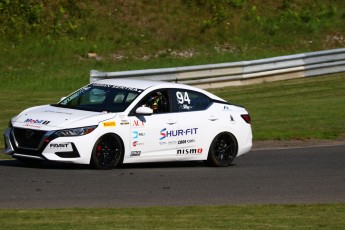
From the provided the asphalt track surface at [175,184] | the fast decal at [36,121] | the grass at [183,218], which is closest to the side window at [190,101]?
the asphalt track surface at [175,184]

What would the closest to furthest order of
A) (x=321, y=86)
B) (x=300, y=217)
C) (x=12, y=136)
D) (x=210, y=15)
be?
(x=300, y=217), (x=12, y=136), (x=321, y=86), (x=210, y=15)

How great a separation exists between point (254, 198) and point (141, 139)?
9.14 feet

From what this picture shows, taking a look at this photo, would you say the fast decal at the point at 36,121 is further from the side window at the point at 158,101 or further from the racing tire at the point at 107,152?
the side window at the point at 158,101

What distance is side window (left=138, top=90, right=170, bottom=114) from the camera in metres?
15.8

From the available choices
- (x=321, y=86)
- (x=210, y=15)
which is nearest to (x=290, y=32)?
(x=210, y=15)

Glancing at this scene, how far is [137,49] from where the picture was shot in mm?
28625

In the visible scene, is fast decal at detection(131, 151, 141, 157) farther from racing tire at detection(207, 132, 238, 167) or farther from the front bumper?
racing tire at detection(207, 132, 238, 167)

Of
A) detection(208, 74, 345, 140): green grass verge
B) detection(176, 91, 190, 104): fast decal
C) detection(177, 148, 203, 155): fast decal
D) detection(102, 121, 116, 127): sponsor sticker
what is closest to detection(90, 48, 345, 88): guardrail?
detection(208, 74, 345, 140): green grass verge

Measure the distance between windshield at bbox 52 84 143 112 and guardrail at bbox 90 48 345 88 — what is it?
7.53 meters

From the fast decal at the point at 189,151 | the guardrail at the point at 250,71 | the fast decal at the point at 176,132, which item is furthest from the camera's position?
the guardrail at the point at 250,71

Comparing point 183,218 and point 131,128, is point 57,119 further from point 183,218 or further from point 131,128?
point 183,218

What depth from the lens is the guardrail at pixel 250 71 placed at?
971 inches

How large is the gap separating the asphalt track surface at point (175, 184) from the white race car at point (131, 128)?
24cm

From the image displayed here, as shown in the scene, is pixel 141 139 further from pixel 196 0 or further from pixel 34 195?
pixel 196 0
